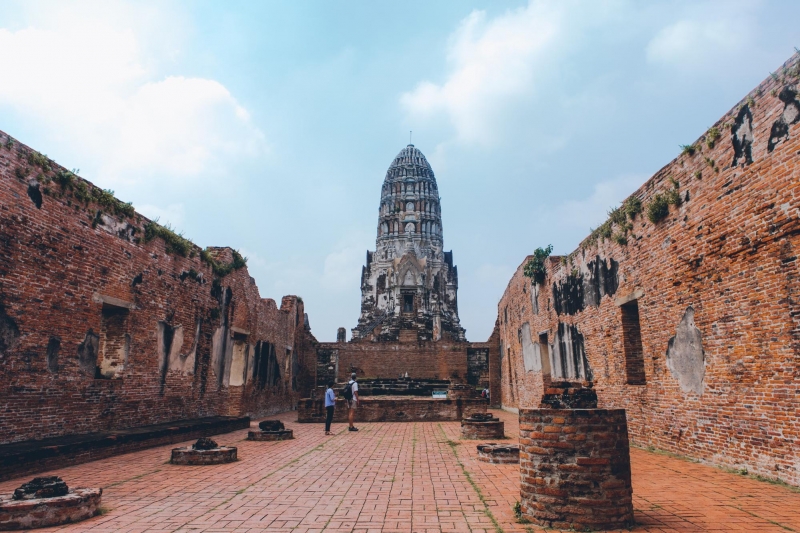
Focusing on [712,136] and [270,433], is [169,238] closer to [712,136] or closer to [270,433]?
[270,433]

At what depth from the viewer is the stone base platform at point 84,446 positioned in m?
6.38

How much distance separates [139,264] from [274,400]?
1006 centimetres

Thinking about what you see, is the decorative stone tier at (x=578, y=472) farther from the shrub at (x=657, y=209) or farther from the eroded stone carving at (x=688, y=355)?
the shrub at (x=657, y=209)

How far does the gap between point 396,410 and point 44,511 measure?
11.4 m

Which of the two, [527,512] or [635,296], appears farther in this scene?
[635,296]

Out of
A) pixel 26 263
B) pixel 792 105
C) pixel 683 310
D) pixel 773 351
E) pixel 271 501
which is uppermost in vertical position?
pixel 792 105

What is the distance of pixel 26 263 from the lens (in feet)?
24.8

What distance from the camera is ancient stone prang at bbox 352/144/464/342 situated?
50250 mm

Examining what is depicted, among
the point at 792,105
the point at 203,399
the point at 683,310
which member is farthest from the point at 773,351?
the point at 203,399

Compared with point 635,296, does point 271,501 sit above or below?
below

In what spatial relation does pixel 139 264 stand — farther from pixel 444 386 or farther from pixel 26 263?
pixel 444 386

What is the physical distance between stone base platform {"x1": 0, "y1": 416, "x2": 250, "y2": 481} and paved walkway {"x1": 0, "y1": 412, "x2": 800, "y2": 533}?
19 cm

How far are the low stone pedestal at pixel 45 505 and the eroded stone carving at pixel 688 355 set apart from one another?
765 centimetres

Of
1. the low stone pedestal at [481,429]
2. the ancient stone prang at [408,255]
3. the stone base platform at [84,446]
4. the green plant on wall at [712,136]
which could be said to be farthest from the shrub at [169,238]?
the ancient stone prang at [408,255]
